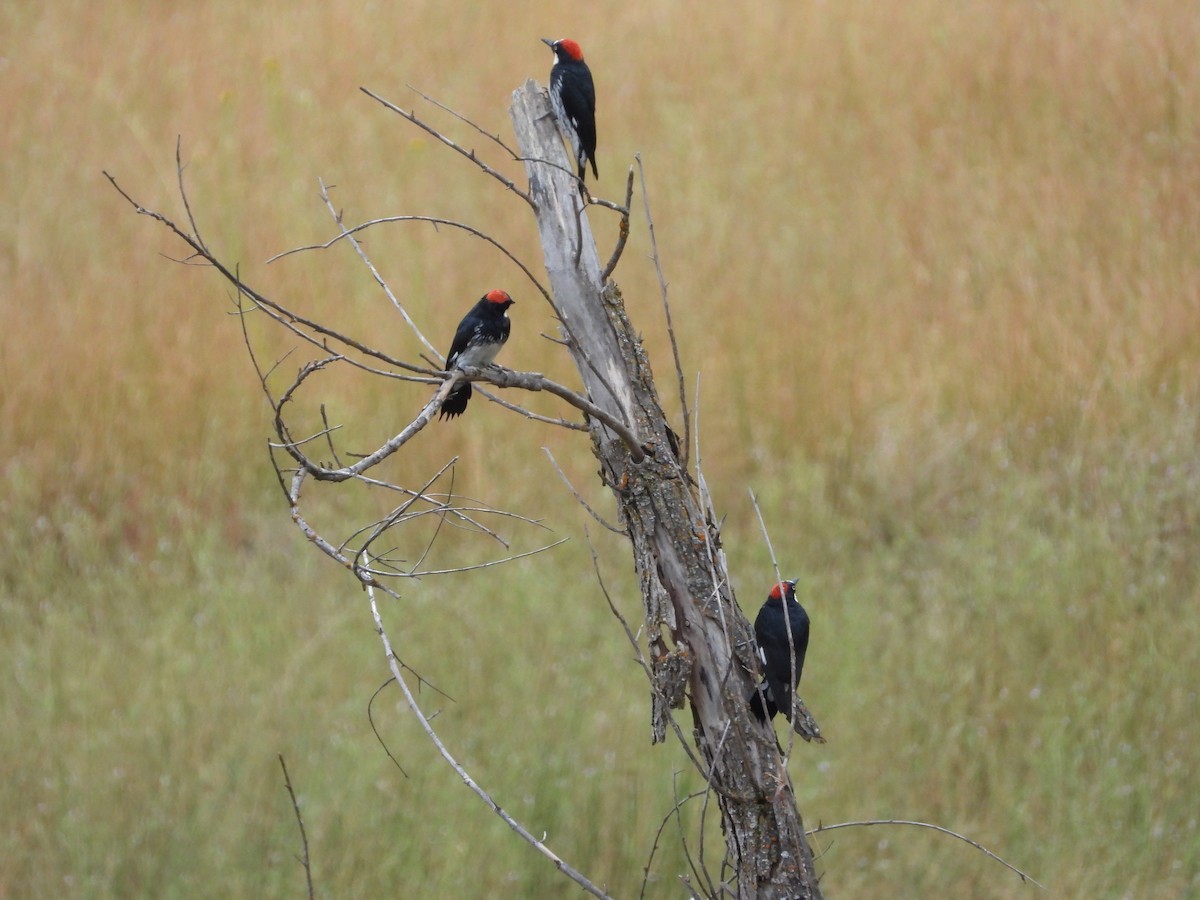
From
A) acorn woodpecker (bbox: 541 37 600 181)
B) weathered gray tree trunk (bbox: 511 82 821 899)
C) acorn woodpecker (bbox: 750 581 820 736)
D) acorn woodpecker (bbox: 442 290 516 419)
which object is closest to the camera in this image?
weathered gray tree trunk (bbox: 511 82 821 899)

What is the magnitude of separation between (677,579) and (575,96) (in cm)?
189

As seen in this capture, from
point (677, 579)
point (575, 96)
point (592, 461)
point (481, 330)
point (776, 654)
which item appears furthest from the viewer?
point (592, 461)

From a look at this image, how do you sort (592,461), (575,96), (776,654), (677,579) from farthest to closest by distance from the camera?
1. (592,461)
2. (575,96)
3. (776,654)
4. (677,579)

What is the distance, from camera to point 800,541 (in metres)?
6.77

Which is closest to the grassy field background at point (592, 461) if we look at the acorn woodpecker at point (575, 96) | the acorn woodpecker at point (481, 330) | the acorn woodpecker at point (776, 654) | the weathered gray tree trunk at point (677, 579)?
the acorn woodpecker at point (776, 654)

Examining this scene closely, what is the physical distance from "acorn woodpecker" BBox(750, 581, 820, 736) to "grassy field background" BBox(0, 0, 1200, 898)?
606mm

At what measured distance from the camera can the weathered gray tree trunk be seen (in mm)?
2607

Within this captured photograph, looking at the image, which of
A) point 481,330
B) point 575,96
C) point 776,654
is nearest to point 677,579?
point 776,654

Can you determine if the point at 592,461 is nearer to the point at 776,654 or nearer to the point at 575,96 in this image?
the point at 575,96

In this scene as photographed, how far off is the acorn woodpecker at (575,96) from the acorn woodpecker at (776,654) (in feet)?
4.88

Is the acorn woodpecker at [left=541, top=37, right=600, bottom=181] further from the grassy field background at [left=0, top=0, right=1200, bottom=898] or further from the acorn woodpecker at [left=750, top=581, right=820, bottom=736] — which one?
the grassy field background at [left=0, top=0, right=1200, bottom=898]

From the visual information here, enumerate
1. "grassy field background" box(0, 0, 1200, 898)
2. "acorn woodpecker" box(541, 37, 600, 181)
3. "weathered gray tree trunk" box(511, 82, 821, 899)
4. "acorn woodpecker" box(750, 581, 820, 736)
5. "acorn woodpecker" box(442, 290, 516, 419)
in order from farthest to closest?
"grassy field background" box(0, 0, 1200, 898) < "acorn woodpecker" box(442, 290, 516, 419) < "acorn woodpecker" box(541, 37, 600, 181) < "acorn woodpecker" box(750, 581, 820, 736) < "weathered gray tree trunk" box(511, 82, 821, 899)

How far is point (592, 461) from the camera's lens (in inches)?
290

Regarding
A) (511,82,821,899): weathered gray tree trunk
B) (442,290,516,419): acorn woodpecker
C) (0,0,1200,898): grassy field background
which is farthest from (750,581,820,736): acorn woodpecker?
(442,290,516,419): acorn woodpecker
